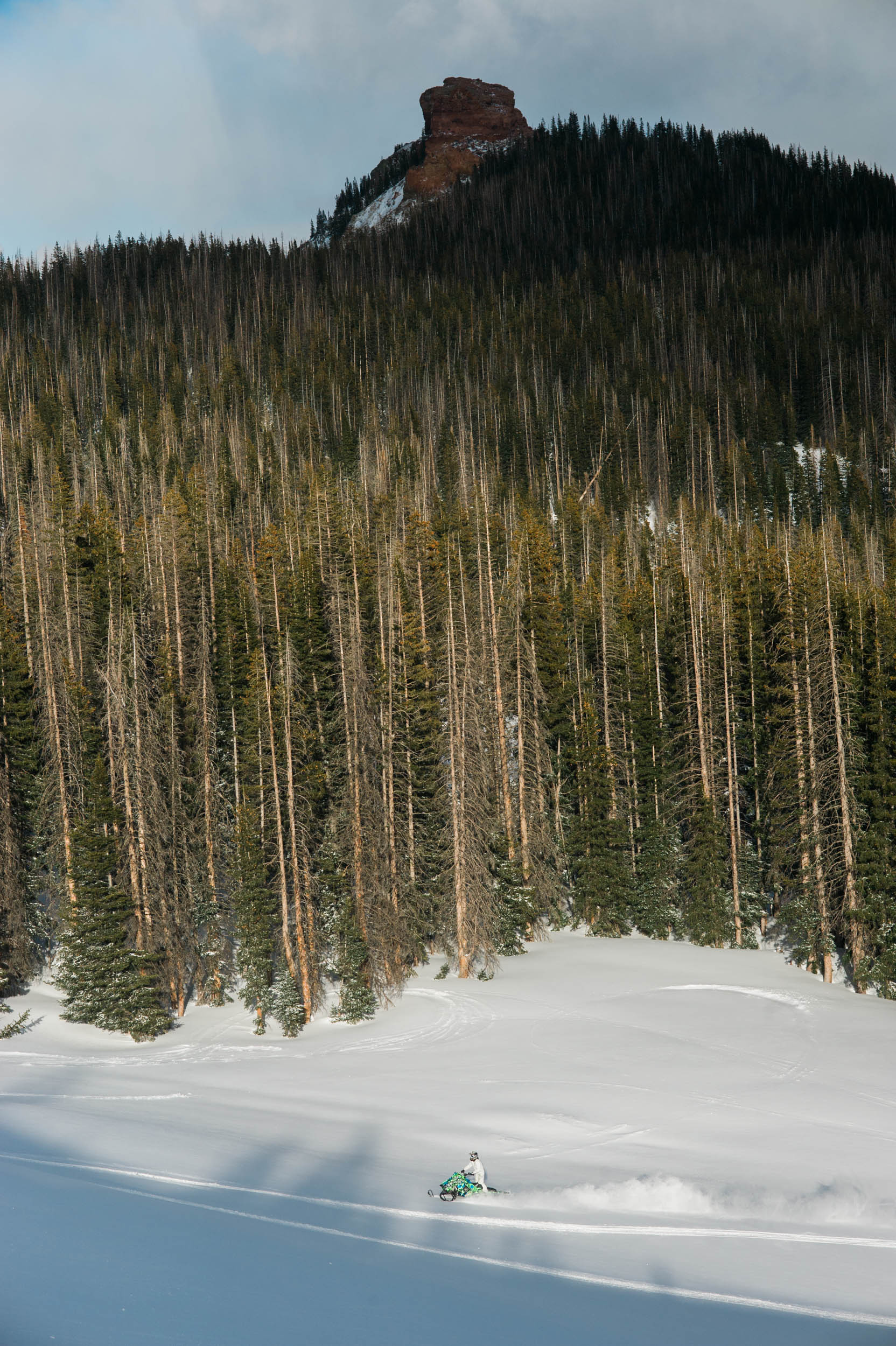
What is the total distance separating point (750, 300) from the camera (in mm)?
126188

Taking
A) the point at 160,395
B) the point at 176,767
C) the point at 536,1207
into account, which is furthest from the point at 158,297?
the point at 536,1207

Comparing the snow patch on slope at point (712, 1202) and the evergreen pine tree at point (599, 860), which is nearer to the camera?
the snow patch on slope at point (712, 1202)

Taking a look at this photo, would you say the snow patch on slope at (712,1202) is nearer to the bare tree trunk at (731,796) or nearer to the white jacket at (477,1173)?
the white jacket at (477,1173)

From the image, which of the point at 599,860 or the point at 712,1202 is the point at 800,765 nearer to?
the point at 599,860

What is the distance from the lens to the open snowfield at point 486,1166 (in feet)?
35.4

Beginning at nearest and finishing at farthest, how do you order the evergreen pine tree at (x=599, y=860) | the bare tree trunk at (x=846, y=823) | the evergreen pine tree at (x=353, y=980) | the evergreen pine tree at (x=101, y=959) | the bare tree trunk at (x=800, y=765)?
the evergreen pine tree at (x=101, y=959) → the evergreen pine tree at (x=353, y=980) → the bare tree trunk at (x=846, y=823) → the bare tree trunk at (x=800, y=765) → the evergreen pine tree at (x=599, y=860)

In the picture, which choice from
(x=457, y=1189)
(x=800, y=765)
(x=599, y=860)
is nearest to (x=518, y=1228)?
(x=457, y=1189)

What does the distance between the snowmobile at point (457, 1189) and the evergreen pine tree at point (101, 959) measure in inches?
679

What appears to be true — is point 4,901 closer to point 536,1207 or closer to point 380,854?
point 380,854

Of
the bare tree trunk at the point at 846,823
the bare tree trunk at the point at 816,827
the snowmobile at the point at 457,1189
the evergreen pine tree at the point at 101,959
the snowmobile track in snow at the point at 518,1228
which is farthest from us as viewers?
the bare tree trunk at the point at 816,827

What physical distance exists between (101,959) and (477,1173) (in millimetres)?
18231

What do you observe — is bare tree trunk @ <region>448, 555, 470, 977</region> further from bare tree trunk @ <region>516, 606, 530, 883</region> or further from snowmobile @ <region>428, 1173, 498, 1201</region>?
snowmobile @ <region>428, 1173, 498, 1201</region>

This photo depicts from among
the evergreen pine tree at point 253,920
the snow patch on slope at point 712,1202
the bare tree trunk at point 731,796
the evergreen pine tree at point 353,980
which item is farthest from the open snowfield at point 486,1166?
the bare tree trunk at point 731,796

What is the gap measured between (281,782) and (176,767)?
5.02 metres
